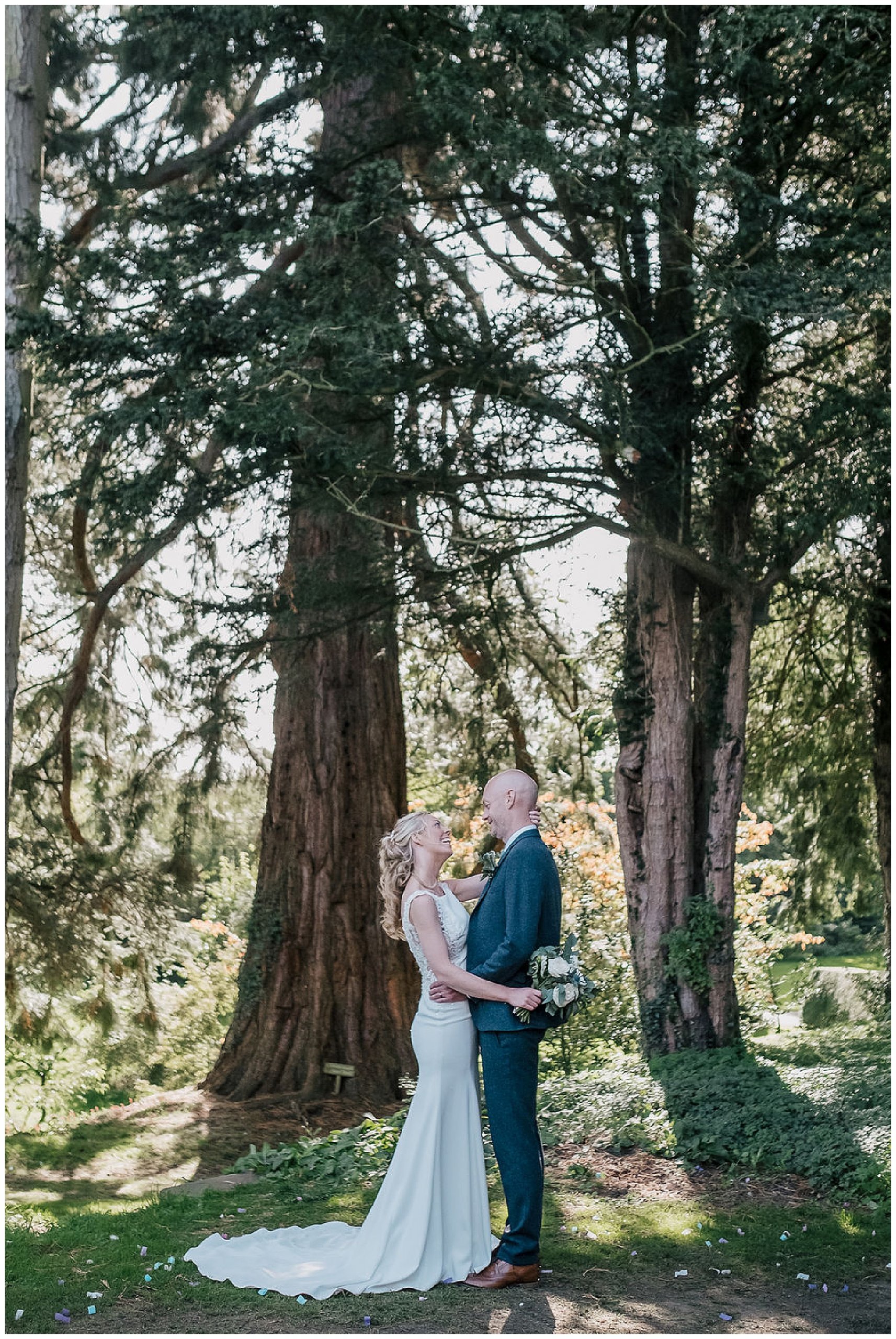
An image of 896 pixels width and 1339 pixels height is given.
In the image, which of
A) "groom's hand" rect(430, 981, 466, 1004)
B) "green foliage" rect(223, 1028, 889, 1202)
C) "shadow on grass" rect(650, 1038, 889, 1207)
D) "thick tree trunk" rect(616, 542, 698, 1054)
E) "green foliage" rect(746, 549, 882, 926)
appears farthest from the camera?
"green foliage" rect(746, 549, 882, 926)

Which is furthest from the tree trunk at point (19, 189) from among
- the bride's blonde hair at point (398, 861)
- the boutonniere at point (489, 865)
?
the boutonniere at point (489, 865)

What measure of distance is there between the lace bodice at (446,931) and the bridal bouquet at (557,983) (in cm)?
34

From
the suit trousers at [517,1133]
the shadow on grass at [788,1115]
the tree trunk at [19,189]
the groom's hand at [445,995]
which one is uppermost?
the tree trunk at [19,189]

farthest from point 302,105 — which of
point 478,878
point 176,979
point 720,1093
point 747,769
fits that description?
point 176,979

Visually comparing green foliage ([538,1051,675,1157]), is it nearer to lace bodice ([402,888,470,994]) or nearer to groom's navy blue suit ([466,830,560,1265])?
groom's navy blue suit ([466,830,560,1265])

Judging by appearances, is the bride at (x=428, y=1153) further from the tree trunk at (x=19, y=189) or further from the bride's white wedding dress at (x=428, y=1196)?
the tree trunk at (x=19, y=189)

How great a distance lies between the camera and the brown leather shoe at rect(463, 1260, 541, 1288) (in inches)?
173

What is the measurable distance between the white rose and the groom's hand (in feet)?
1.30

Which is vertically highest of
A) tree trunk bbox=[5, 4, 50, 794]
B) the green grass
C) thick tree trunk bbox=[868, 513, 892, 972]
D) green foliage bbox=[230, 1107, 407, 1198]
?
tree trunk bbox=[5, 4, 50, 794]

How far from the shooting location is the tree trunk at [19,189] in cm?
725

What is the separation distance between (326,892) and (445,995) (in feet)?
17.3

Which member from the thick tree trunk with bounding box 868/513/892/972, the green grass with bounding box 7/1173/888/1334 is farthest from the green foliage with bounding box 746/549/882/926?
the green grass with bounding box 7/1173/888/1334

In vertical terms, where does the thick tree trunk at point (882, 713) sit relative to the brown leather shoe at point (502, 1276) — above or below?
above

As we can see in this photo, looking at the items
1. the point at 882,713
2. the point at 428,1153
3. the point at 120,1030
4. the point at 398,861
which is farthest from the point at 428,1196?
the point at 120,1030
